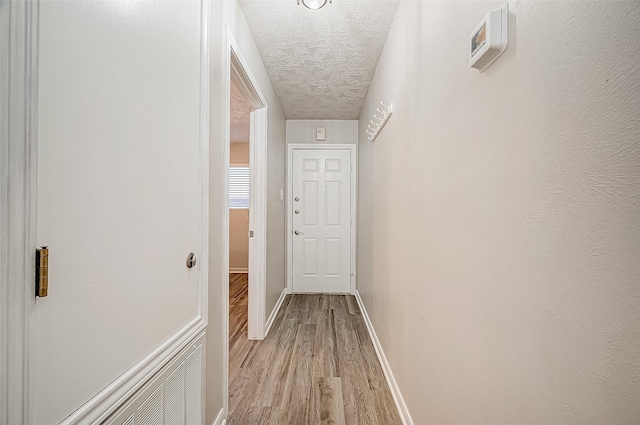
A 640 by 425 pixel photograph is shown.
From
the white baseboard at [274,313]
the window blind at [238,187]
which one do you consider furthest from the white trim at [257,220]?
the window blind at [238,187]

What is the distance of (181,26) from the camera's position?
105 centimetres

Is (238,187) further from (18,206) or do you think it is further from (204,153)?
(18,206)

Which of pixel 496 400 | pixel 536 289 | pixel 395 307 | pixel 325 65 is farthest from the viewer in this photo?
pixel 325 65

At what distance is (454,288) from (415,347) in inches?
22.4

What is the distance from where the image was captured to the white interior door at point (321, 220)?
4.03 metres

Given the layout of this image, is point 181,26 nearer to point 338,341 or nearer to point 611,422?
point 611,422

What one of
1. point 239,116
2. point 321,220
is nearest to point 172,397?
point 321,220

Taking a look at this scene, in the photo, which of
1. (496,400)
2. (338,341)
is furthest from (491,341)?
(338,341)

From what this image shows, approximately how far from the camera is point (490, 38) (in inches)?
28.9

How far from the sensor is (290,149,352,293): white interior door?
4.03 metres

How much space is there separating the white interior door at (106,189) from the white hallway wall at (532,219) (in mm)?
961

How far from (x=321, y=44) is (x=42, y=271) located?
217 cm

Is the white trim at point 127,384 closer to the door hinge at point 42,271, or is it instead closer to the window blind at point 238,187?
the door hinge at point 42,271

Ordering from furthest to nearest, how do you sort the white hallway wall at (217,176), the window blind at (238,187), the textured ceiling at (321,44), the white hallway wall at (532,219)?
the window blind at (238,187)
the textured ceiling at (321,44)
the white hallway wall at (217,176)
the white hallway wall at (532,219)
